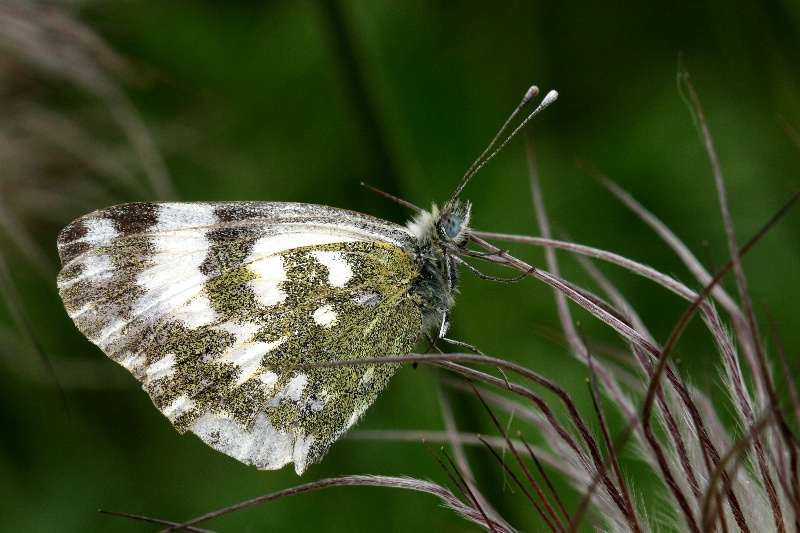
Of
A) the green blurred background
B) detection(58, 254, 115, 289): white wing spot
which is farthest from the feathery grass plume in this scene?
detection(58, 254, 115, 289): white wing spot

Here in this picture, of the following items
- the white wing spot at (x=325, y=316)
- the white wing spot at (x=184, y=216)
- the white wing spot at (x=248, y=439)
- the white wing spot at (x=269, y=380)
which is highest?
the white wing spot at (x=184, y=216)

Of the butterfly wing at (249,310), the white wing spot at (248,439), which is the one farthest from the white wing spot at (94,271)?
the white wing spot at (248,439)

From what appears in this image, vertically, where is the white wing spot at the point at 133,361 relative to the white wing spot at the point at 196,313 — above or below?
below

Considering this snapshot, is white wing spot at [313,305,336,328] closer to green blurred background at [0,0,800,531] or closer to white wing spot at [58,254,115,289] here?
white wing spot at [58,254,115,289]

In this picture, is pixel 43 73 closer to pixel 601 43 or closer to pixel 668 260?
pixel 601 43

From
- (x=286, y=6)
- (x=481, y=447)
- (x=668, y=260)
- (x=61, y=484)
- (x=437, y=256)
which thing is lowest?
(x=61, y=484)

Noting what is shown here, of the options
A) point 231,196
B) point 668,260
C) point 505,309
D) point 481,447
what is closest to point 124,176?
point 231,196

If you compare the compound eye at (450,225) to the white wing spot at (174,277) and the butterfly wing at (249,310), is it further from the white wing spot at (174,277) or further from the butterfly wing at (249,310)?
the white wing spot at (174,277)
